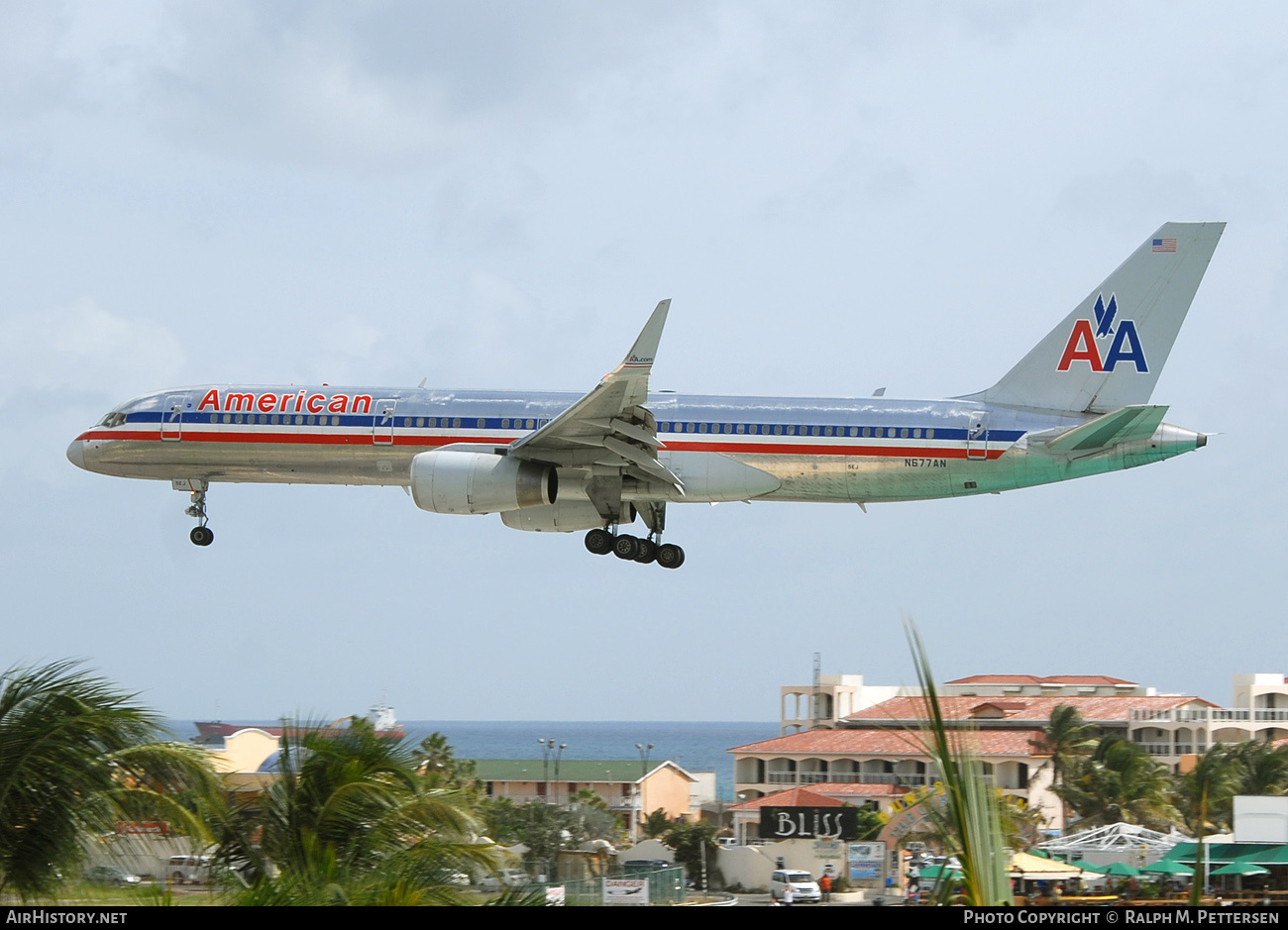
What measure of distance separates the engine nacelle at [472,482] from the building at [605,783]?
44279mm

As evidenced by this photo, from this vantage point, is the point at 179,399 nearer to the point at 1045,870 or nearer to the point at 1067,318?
the point at 1067,318

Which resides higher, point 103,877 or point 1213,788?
point 103,877

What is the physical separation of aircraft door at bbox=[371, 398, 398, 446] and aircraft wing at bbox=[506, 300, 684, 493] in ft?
12.6

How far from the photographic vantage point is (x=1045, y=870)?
3950 centimetres

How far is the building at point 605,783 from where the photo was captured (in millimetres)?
78625

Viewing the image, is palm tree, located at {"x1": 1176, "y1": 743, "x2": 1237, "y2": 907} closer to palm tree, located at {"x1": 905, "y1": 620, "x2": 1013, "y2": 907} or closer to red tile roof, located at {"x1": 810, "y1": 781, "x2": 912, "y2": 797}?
red tile roof, located at {"x1": 810, "y1": 781, "x2": 912, "y2": 797}

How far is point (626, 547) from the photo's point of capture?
3747 cm

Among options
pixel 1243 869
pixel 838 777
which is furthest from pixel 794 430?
pixel 838 777

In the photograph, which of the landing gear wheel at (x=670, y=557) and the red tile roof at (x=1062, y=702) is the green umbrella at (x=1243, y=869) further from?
the red tile roof at (x=1062, y=702)

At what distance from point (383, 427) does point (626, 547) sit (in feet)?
22.4

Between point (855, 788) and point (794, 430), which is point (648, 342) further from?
point (855, 788)

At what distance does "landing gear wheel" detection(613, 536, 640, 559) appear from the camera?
37469mm
